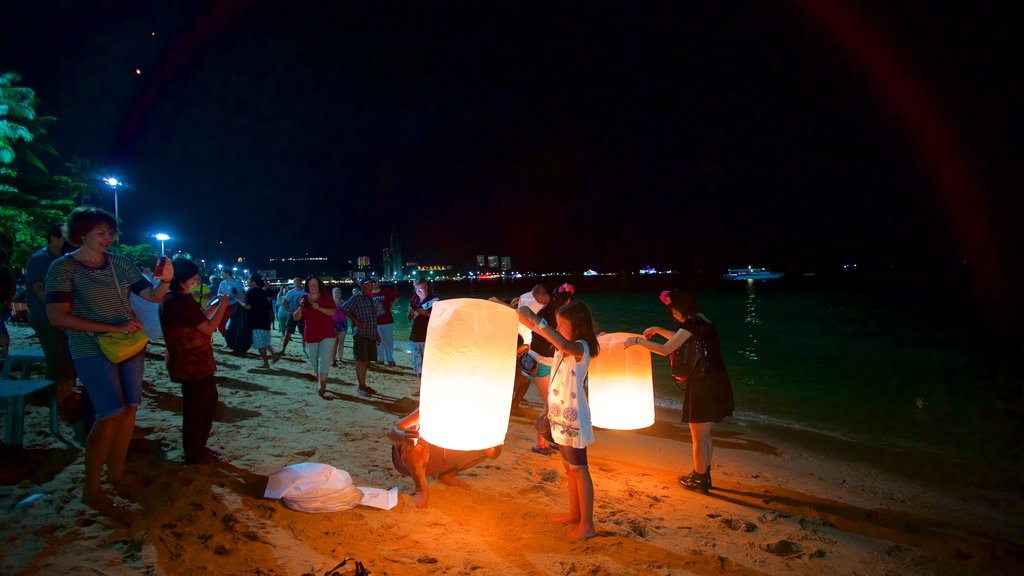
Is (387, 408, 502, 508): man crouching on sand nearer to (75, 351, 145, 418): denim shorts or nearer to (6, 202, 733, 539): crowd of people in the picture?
(6, 202, 733, 539): crowd of people

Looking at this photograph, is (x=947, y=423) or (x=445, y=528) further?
(x=947, y=423)

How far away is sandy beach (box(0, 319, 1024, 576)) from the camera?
3.47 m

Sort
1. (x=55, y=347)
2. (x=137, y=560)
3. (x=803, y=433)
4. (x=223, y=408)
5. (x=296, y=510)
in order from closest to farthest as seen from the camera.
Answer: (x=137, y=560) → (x=296, y=510) → (x=55, y=347) → (x=223, y=408) → (x=803, y=433)

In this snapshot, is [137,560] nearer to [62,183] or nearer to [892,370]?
[62,183]

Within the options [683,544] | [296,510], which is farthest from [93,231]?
[683,544]

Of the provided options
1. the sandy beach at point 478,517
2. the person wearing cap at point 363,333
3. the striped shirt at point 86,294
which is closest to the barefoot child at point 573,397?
the sandy beach at point 478,517

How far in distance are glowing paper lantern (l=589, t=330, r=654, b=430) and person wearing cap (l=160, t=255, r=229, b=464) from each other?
3.69 m

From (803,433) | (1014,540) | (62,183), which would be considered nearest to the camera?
(1014,540)

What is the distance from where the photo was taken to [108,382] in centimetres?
367

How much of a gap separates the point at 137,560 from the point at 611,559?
122 inches

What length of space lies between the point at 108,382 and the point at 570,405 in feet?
10.9

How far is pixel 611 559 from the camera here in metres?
3.85

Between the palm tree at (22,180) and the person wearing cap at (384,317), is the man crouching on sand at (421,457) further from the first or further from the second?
the palm tree at (22,180)

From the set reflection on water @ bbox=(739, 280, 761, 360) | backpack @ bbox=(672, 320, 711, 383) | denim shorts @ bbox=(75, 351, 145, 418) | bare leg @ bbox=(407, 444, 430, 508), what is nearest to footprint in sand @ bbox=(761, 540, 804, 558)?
backpack @ bbox=(672, 320, 711, 383)
